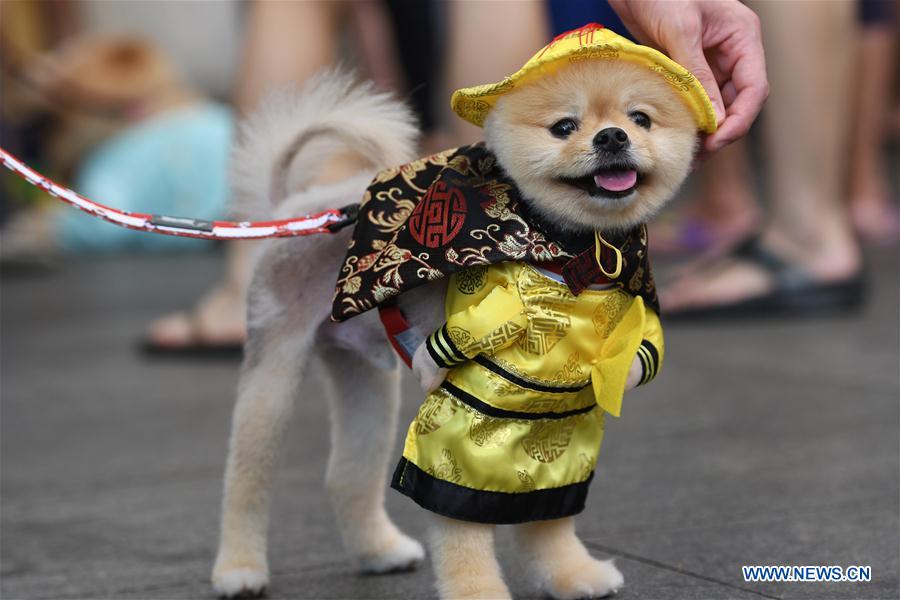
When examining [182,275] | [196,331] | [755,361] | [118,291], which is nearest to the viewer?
[755,361]

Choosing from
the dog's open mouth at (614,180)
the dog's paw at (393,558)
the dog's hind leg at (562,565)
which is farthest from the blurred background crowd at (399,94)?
the dog's paw at (393,558)

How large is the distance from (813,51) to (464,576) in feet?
12.2

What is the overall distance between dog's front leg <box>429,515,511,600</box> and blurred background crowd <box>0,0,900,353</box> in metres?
0.84

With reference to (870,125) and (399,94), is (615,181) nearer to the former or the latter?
(399,94)

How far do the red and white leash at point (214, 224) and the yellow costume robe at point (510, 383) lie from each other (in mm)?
372

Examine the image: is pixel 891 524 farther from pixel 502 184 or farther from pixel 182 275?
pixel 182 275

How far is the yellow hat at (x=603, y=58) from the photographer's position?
79.8 inches

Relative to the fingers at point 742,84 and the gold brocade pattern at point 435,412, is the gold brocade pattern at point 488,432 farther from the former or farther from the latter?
the fingers at point 742,84

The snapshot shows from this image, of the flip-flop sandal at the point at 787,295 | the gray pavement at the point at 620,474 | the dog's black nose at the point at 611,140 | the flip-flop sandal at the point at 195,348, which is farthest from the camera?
the flip-flop sandal at the point at 787,295

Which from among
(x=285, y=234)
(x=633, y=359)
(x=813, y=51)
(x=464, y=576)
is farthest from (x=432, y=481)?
(x=813, y=51)

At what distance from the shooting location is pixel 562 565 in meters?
2.30

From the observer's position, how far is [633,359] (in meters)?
2.15

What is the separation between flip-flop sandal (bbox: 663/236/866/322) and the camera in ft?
17.5

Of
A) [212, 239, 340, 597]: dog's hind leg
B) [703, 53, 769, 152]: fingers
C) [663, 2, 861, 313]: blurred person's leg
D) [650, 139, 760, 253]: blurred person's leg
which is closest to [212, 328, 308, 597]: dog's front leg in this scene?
[212, 239, 340, 597]: dog's hind leg
